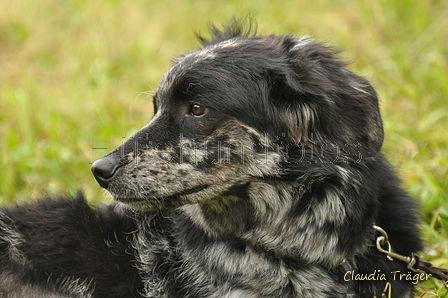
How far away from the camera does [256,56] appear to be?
124 inches

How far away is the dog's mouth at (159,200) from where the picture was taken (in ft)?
9.96

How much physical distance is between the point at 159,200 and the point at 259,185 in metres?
0.62

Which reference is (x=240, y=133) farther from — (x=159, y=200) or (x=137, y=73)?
(x=137, y=73)

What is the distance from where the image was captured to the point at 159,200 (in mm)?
3098

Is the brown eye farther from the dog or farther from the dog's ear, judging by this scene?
the dog's ear

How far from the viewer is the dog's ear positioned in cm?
297

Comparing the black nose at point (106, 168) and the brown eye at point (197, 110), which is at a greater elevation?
the brown eye at point (197, 110)

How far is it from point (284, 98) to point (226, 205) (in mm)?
767

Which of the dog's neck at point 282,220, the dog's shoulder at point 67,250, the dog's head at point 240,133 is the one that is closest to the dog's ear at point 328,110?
the dog's head at point 240,133

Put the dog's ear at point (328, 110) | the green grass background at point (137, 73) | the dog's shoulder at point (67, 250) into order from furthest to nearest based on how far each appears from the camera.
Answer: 1. the green grass background at point (137, 73)
2. the dog's shoulder at point (67, 250)
3. the dog's ear at point (328, 110)

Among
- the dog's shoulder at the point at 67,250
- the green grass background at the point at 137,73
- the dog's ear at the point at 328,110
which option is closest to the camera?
the dog's ear at the point at 328,110

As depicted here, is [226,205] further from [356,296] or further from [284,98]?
[356,296]

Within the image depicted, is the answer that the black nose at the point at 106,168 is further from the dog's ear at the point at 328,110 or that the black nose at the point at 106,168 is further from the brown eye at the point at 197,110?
the dog's ear at the point at 328,110

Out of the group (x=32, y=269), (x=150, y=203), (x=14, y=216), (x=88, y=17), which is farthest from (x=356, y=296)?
(x=88, y=17)
